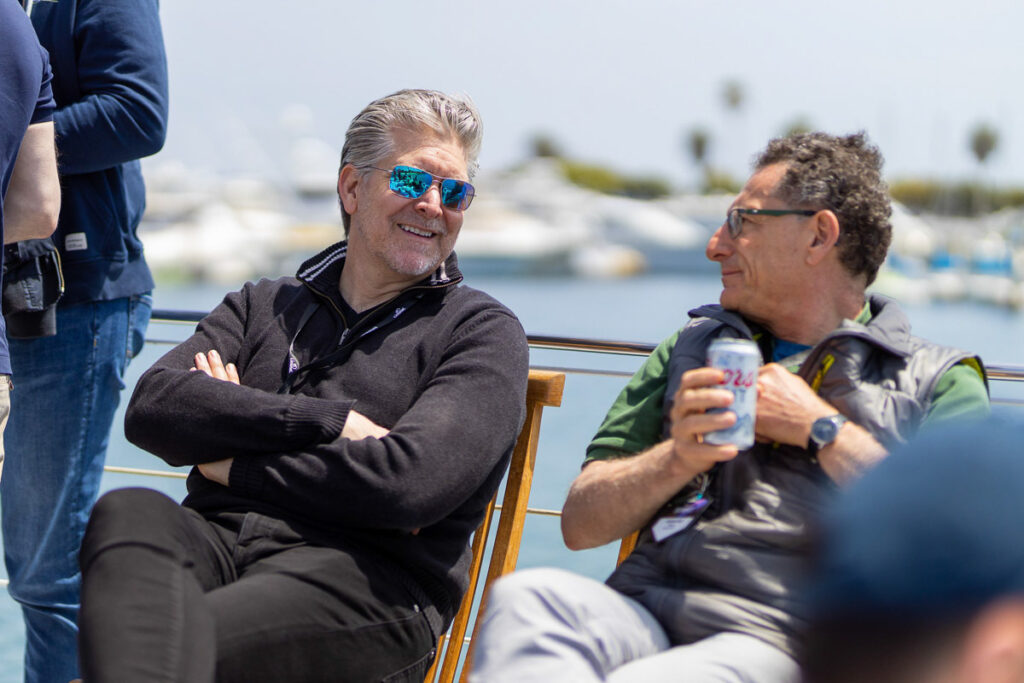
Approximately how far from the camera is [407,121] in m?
2.63

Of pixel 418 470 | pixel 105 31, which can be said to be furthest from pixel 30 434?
pixel 418 470

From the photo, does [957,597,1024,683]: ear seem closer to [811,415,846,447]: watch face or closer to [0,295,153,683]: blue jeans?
[811,415,846,447]: watch face

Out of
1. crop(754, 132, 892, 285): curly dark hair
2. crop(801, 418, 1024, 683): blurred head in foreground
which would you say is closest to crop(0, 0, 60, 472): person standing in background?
crop(754, 132, 892, 285): curly dark hair

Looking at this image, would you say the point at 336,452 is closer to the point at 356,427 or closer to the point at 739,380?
the point at 356,427

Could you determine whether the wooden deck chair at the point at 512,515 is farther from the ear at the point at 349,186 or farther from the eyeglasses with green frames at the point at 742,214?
the ear at the point at 349,186

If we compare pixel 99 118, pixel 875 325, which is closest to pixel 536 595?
pixel 875 325

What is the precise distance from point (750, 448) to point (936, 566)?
4.71ft

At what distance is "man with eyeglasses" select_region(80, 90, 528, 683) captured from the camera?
6.30 feet

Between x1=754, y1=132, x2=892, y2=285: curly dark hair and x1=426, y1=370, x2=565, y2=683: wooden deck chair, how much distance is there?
691mm

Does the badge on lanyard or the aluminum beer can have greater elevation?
the aluminum beer can

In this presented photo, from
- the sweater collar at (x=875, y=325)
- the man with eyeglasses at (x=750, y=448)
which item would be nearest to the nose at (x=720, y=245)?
the man with eyeglasses at (x=750, y=448)

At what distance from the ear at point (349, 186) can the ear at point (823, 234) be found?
111 cm

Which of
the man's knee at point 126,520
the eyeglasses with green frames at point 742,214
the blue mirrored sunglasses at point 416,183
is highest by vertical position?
the eyeglasses with green frames at point 742,214

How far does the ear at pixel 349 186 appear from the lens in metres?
2.74
